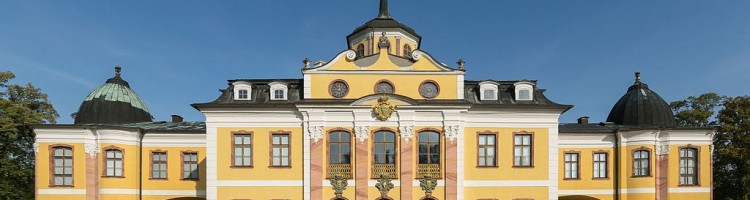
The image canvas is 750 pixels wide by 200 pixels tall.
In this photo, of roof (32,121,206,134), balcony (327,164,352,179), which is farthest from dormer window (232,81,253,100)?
balcony (327,164,352,179)

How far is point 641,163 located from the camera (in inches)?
1061

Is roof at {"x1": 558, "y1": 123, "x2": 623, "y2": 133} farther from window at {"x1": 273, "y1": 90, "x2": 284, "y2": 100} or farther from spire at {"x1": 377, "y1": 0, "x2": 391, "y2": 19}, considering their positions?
window at {"x1": 273, "y1": 90, "x2": 284, "y2": 100}

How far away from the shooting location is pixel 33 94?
32531 mm

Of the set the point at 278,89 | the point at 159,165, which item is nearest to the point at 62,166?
the point at 159,165

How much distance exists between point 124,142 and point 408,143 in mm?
15873

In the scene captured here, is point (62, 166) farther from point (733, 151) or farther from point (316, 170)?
point (733, 151)

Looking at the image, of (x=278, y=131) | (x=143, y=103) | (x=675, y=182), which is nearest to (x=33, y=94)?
(x=143, y=103)

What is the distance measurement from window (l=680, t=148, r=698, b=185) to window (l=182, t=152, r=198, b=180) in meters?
27.8

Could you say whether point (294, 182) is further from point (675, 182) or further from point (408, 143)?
point (675, 182)

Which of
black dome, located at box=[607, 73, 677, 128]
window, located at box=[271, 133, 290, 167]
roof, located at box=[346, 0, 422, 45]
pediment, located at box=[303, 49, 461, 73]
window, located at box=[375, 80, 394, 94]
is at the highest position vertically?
roof, located at box=[346, 0, 422, 45]

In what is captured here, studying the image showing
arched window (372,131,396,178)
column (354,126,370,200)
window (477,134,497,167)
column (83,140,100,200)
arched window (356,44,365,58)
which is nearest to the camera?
column (354,126,370,200)

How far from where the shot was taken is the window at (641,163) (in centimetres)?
2680

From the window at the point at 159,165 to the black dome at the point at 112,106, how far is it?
328cm

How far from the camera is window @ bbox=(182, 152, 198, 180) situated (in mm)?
28031
